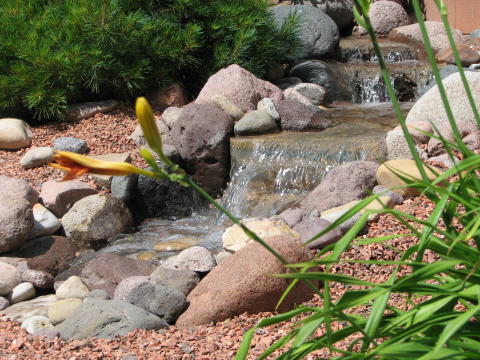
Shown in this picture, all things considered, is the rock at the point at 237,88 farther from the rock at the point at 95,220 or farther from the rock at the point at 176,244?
the rock at the point at 176,244

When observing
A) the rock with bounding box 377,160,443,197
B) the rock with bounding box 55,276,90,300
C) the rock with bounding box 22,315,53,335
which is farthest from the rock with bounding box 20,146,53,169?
the rock with bounding box 377,160,443,197

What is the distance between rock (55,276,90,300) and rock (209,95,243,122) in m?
3.55

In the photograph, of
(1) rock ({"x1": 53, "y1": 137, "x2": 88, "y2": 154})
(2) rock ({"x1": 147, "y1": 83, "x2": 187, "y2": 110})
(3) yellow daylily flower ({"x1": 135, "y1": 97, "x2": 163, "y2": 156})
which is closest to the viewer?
(3) yellow daylily flower ({"x1": 135, "y1": 97, "x2": 163, "y2": 156})

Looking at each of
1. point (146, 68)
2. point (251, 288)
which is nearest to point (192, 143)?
point (146, 68)

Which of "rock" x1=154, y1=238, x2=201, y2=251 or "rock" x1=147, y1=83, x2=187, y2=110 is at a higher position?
"rock" x1=147, y1=83, x2=187, y2=110

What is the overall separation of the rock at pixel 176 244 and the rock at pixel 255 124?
1908 mm

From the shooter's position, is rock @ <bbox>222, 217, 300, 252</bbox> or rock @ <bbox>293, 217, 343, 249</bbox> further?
rock @ <bbox>222, 217, 300, 252</bbox>

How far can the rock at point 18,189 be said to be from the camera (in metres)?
6.54

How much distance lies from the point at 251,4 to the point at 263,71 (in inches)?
38.3

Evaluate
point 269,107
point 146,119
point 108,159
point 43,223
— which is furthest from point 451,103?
point 146,119

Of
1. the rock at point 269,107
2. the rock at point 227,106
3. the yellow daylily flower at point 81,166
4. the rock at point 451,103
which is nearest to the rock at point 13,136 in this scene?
the rock at point 227,106

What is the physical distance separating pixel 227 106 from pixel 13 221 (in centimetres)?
322

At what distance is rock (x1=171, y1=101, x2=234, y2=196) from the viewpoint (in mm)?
7945

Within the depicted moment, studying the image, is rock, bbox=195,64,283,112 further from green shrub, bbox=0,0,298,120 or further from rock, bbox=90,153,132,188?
rock, bbox=90,153,132,188
